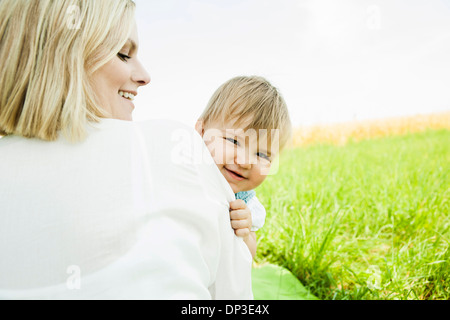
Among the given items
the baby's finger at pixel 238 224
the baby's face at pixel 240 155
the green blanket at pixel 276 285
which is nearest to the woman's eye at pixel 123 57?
the baby's face at pixel 240 155

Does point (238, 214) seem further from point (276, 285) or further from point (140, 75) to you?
point (276, 285)

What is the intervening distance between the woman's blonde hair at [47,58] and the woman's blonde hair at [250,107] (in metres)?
0.71

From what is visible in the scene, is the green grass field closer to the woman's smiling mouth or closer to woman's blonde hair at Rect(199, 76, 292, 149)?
woman's blonde hair at Rect(199, 76, 292, 149)

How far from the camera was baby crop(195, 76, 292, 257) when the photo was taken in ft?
4.63

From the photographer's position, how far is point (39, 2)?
0.90 metres

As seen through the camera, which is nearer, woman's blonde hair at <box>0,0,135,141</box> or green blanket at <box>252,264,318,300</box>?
woman's blonde hair at <box>0,0,135,141</box>

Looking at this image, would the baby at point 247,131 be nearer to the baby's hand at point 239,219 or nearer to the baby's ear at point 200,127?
the baby's ear at point 200,127

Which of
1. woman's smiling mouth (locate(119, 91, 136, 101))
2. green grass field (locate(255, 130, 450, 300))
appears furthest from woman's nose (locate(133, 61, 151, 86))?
green grass field (locate(255, 130, 450, 300))

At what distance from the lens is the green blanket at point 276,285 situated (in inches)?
83.9

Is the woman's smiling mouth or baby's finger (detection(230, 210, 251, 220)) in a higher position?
the woman's smiling mouth

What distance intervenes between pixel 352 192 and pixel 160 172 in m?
2.79

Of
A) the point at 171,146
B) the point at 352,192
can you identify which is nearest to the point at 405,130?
the point at 352,192

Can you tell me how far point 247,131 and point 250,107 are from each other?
0.14 metres
